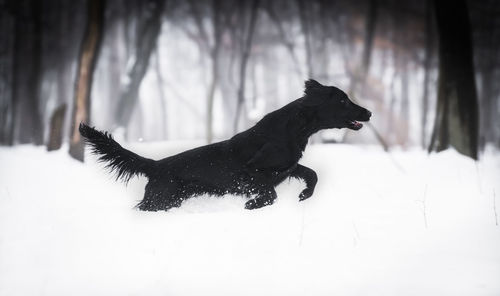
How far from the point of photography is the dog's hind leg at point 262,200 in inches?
160

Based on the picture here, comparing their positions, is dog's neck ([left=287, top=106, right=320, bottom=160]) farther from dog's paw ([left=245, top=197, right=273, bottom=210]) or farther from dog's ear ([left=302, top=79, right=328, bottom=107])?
dog's paw ([left=245, top=197, right=273, bottom=210])

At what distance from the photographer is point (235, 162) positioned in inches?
165

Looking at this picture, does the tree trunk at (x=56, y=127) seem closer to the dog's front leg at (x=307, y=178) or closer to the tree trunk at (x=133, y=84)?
the tree trunk at (x=133, y=84)

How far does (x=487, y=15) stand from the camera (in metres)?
14.3

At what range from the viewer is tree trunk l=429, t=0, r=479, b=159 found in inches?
276

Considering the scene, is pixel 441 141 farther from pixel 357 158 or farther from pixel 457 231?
pixel 457 231

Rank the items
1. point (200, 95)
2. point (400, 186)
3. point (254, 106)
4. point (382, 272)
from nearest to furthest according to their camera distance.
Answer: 1. point (382, 272)
2. point (400, 186)
3. point (254, 106)
4. point (200, 95)

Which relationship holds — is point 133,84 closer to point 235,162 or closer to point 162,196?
point 162,196

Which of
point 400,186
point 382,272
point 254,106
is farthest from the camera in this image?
point 254,106

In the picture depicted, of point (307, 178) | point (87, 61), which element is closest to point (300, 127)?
point (307, 178)

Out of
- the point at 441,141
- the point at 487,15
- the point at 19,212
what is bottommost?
Answer: the point at 19,212

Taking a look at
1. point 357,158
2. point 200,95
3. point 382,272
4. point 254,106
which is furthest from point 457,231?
point 200,95

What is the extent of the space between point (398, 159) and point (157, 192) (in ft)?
17.3

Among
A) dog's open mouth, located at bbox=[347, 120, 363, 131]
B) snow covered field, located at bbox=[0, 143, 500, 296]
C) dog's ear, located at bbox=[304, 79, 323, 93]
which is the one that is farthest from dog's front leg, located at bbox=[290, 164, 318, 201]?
dog's ear, located at bbox=[304, 79, 323, 93]
